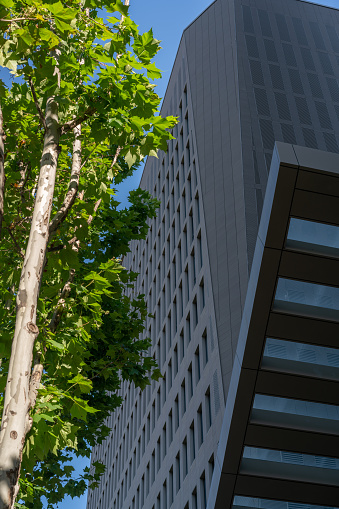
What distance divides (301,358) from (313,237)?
255 cm

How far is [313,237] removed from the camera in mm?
10883

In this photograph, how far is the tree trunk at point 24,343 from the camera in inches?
198

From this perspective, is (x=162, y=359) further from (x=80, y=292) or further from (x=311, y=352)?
(x=80, y=292)

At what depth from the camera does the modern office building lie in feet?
37.5

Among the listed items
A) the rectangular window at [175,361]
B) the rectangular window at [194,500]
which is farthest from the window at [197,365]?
the rectangular window at [194,500]

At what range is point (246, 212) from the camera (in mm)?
29781

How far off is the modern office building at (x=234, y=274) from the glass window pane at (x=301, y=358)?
3 cm

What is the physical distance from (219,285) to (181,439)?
28.5ft

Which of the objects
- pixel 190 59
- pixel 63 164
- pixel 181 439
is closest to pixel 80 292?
pixel 63 164

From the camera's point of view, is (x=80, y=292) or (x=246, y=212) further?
(x=246, y=212)

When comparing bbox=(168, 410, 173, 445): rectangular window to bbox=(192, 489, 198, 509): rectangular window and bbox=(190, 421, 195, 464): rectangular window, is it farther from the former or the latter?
bbox=(192, 489, 198, 509): rectangular window

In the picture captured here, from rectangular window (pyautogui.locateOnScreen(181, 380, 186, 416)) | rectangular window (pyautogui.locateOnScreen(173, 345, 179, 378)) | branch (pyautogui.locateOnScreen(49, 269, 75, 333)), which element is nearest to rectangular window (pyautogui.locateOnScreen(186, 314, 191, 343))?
rectangular window (pyautogui.locateOnScreen(173, 345, 179, 378))

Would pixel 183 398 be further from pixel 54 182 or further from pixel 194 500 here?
pixel 54 182

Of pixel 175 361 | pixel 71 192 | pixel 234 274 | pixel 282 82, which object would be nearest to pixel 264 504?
pixel 71 192
